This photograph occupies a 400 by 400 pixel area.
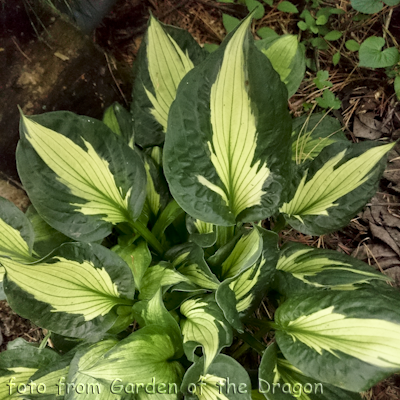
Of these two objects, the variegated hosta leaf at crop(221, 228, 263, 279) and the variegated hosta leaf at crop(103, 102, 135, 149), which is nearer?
the variegated hosta leaf at crop(221, 228, 263, 279)

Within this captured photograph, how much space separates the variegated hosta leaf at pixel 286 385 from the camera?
0.65 metres

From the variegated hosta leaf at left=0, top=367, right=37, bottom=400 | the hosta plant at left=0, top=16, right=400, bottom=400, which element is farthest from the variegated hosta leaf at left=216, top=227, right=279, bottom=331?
the variegated hosta leaf at left=0, top=367, right=37, bottom=400

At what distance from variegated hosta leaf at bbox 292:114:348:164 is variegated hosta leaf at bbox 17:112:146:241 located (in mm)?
478

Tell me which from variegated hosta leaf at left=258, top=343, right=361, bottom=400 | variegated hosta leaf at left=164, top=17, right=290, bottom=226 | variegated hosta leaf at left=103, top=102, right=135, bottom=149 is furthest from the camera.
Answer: variegated hosta leaf at left=103, top=102, right=135, bottom=149

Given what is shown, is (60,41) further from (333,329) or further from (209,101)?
(333,329)

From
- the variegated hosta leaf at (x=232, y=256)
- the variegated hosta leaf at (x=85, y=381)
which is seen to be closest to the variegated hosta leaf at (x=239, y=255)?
the variegated hosta leaf at (x=232, y=256)

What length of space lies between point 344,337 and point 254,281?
0.22 m

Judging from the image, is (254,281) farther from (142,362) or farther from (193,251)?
(142,362)

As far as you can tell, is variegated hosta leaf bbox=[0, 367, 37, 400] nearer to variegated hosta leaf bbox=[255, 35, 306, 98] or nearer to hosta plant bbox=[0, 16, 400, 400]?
hosta plant bbox=[0, 16, 400, 400]

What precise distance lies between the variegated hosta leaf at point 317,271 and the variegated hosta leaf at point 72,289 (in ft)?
1.27

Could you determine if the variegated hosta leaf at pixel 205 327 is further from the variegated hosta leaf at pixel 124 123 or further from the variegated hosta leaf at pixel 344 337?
the variegated hosta leaf at pixel 124 123

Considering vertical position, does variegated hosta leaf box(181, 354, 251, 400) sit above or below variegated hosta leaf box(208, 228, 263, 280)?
below

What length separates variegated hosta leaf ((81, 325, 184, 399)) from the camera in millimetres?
597

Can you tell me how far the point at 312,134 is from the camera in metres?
0.98
